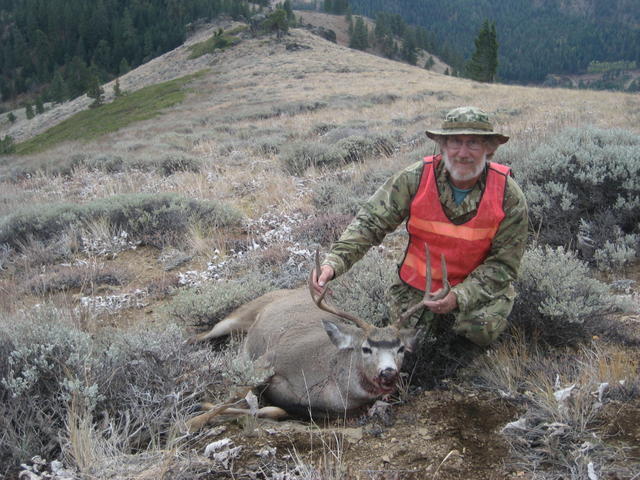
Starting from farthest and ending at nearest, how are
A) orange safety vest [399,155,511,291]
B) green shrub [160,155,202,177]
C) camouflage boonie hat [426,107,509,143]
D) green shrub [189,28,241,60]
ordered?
1. green shrub [189,28,241,60]
2. green shrub [160,155,202,177]
3. orange safety vest [399,155,511,291]
4. camouflage boonie hat [426,107,509,143]

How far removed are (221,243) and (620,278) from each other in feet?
14.8

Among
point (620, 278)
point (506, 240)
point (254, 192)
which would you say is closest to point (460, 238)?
point (506, 240)

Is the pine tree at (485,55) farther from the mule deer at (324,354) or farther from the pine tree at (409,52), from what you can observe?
the mule deer at (324,354)

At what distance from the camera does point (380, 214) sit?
3.82 metres

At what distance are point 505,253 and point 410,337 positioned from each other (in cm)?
84

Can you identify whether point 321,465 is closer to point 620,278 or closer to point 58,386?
point 58,386

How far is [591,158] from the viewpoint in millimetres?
6133

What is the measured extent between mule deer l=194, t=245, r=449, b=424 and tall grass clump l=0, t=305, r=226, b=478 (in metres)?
0.37

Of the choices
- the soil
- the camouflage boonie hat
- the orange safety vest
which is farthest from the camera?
the orange safety vest

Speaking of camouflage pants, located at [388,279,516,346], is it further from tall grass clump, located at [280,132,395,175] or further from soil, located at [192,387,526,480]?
tall grass clump, located at [280,132,395,175]

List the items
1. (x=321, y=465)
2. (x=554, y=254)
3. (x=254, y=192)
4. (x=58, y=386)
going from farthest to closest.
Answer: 1. (x=254, y=192)
2. (x=554, y=254)
3. (x=58, y=386)
4. (x=321, y=465)

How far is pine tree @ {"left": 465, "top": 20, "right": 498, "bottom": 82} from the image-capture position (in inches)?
1955

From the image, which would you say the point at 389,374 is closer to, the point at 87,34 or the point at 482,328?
the point at 482,328

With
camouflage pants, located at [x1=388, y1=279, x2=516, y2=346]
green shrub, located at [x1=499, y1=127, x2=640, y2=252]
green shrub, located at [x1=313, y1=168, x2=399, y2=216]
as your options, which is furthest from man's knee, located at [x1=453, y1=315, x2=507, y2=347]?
green shrub, located at [x1=313, y1=168, x2=399, y2=216]
